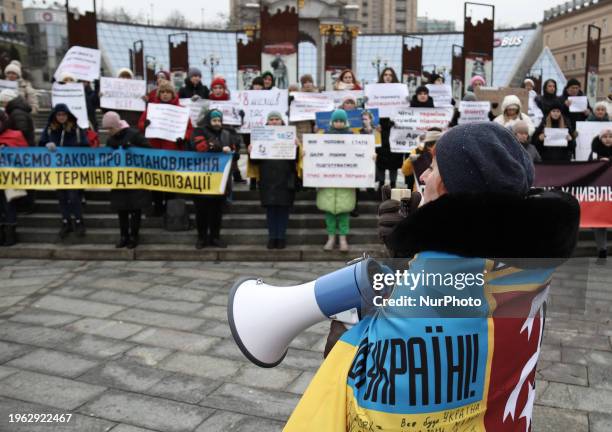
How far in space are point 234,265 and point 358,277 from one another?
6.28m

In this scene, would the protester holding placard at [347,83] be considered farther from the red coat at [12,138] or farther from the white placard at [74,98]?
the red coat at [12,138]

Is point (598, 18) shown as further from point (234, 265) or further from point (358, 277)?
point (358, 277)

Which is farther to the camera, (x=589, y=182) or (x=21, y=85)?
(x=21, y=85)

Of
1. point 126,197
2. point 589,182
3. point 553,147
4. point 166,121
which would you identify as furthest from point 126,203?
point 553,147

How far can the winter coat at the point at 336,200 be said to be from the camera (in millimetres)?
7590

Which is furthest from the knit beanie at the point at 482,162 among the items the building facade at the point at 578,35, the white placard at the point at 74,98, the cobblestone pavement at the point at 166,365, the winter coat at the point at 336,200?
the building facade at the point at 578,35

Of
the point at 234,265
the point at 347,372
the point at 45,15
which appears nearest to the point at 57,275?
the point at 234,265

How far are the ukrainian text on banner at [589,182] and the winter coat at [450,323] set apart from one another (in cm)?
692

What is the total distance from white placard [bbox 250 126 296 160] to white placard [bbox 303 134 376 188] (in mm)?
240

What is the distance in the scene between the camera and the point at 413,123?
28.2 ft

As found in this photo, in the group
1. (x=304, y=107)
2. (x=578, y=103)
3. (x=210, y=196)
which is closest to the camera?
(x=210, y=196)

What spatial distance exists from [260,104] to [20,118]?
3541 mm

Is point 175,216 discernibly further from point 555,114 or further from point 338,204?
point 555,114

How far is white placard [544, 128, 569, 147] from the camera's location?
8.70 meters
